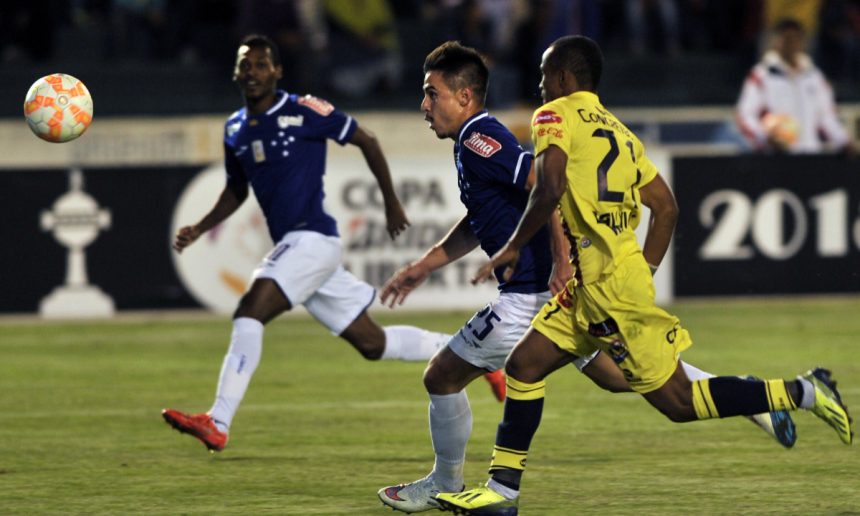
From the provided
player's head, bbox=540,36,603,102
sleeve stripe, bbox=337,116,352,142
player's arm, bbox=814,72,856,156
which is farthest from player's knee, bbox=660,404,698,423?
player's arm, bbox=814,72,856,156

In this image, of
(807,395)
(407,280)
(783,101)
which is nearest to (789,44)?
(783,101)

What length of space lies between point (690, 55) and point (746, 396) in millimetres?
14192

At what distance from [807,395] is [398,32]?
13487 millimetres

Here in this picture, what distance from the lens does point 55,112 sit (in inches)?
328

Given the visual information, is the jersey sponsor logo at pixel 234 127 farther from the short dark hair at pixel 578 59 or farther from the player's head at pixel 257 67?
the short dark hair at pixel 578 59

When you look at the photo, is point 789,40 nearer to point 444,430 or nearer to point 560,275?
point 560,275

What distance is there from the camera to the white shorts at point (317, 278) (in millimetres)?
8562

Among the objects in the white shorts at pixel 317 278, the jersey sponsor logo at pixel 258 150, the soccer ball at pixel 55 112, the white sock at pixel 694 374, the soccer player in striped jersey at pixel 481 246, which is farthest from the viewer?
the jersey sponsor logo at pixel 258 150

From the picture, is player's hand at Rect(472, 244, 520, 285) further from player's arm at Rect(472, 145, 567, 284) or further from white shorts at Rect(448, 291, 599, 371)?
white shorts at Rect(448, 291, 599, 371)

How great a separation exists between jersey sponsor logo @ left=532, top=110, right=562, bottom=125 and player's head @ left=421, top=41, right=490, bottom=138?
58 cm

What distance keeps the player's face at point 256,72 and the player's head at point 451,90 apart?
2.25 m

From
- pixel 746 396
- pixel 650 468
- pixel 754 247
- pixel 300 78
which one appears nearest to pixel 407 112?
pixel 300 78

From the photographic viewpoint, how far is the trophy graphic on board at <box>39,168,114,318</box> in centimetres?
1399

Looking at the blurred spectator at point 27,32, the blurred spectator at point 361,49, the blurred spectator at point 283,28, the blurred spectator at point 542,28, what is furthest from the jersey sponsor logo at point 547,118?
the blurred spectator at point 27,32
